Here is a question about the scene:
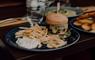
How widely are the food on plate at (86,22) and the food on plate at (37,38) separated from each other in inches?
5.4

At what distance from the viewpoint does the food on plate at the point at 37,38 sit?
659 mm

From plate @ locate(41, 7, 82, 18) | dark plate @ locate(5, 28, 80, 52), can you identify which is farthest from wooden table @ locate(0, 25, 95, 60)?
plate @ locate(41, 7, 82, 18)

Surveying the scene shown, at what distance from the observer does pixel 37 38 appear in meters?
0.71

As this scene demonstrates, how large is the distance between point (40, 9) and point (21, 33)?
222mm

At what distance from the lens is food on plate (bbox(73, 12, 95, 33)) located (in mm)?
798

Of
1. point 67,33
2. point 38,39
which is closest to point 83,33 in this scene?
point 67,33

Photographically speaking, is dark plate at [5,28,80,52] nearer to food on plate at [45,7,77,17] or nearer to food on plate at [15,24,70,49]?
food on plate at [15,24,70,49]

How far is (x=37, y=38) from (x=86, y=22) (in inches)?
10.3

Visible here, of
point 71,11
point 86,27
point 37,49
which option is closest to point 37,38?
point 37,49

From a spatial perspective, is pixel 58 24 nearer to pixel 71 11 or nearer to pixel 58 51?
pixel 58 51

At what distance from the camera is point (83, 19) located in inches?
34.7

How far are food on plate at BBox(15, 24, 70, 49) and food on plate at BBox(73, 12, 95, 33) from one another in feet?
0.45

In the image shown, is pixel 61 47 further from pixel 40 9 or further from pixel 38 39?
pixel 40 9

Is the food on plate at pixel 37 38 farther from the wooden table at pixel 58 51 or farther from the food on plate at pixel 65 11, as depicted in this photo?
the food on plate at pixel 65 11
